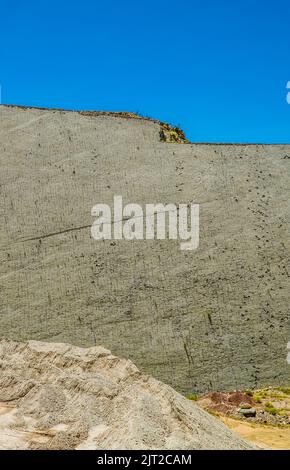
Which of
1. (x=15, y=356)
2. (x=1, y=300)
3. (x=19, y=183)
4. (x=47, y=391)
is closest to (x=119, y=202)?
(x=19, y=183)

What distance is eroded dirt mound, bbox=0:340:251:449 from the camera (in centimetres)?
854

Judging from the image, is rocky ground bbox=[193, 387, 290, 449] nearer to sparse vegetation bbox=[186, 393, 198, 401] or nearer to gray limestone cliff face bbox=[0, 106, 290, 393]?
sparse vegetation bbox=[186, 393, 198, 401]

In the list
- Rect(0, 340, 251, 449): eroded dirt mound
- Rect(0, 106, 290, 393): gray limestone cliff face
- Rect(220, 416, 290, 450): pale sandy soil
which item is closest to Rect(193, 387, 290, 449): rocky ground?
Rect(220, 416, 290, 450): pale sandy soil

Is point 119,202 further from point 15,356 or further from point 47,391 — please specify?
point 47,391

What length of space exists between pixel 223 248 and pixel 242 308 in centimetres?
238

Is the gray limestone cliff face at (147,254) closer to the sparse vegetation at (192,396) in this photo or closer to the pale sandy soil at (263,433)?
the sparse vegetation at (192,396)

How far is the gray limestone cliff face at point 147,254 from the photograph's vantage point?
57.0 ft

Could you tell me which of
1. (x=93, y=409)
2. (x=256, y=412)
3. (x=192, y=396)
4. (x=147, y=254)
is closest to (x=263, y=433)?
(x=256, y=412)

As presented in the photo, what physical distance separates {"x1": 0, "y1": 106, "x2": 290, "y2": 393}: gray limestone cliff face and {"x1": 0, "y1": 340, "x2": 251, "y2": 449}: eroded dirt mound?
17.3 ft

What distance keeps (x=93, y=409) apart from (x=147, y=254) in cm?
963

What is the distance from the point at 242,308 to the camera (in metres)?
18.1

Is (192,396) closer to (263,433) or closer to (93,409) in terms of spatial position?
(263,433)

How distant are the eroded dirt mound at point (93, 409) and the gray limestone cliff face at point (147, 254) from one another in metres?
5.28
